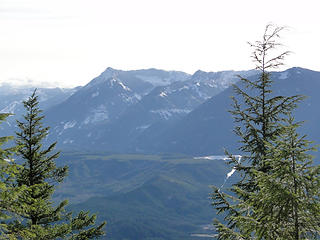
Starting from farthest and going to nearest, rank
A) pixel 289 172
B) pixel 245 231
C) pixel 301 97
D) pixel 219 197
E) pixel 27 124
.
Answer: pixel 27 124 < pixel 301 97 < pixel 219 197 < pixel 245 231 < pixel 289 172

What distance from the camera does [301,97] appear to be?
23953 millimetres

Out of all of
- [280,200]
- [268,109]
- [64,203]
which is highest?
[268,109]

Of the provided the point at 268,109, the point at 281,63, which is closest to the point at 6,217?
the point at 268,109

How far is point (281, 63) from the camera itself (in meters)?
25.1

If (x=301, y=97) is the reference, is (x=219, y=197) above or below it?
below

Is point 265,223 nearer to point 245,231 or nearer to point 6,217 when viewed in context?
point 245,231

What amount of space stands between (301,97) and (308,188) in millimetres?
12030

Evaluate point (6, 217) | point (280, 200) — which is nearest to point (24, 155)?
point (6, 217)

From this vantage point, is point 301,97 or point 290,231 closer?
point 290,231

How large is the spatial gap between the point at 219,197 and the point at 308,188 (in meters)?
9.70

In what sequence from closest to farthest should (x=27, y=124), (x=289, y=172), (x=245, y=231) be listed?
(x=289, y=172) → (x=245, y=231) → (x=27, y=124)

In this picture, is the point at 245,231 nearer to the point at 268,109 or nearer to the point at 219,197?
the point at 219,197

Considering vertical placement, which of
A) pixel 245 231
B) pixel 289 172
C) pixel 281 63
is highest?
pixel 281 63

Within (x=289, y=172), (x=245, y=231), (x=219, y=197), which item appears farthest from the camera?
(x=219, y=197)
